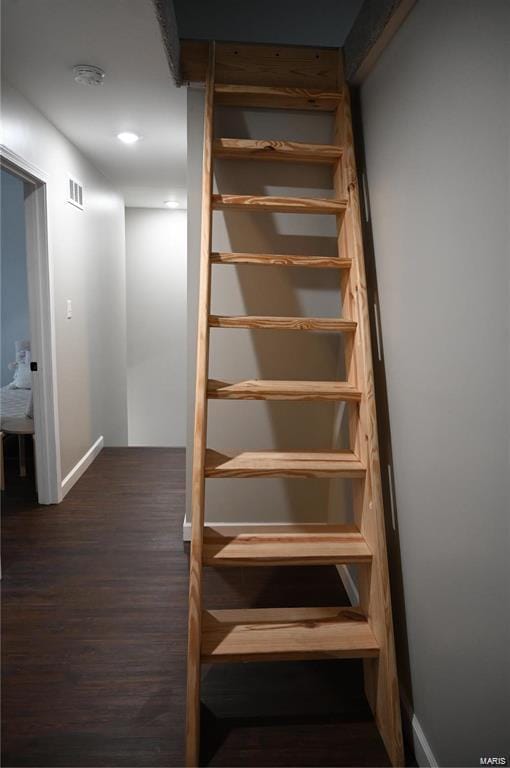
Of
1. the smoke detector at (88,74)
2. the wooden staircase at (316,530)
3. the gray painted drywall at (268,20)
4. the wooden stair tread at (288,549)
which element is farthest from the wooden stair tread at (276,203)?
the gray painted drywall at (268,20)

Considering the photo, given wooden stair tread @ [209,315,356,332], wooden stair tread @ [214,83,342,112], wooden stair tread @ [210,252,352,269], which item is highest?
wooden stair tread @ [214,83,342,112]

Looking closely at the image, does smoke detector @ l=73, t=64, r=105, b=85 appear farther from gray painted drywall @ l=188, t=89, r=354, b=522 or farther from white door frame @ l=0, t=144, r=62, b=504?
white door frame @ l=0, t=144, r=62, b=504

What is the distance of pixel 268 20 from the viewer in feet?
9.58

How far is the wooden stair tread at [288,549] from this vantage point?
1.72 meters

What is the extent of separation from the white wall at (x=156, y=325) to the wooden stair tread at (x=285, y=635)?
4.76m

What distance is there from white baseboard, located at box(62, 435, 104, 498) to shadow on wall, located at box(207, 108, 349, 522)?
1304 mm

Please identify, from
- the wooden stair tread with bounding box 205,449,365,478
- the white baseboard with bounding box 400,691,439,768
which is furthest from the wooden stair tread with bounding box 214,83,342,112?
the white baseboard with bounding box 400,691,439,768

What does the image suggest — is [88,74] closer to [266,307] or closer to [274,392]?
[266,307]

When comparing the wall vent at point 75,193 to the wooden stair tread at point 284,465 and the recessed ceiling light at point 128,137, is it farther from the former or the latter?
the wooden stair tread at point 284,465

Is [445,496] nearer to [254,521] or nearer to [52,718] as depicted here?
[52,718]

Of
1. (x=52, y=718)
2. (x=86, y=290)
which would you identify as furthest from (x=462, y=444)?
(x=86, y=290)

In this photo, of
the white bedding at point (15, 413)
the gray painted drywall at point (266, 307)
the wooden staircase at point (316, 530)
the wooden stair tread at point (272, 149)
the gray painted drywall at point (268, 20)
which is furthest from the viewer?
the white bedding at point (15, 413)

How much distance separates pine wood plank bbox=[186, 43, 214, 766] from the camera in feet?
5.05

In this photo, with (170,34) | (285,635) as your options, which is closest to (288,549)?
(285,635)
